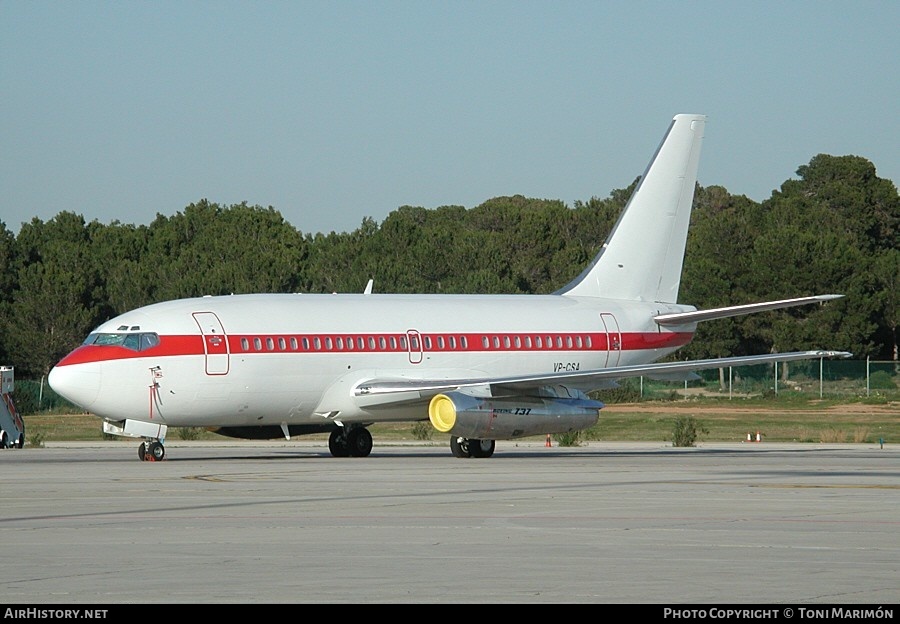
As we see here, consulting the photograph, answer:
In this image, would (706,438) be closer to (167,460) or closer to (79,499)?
(167,460)

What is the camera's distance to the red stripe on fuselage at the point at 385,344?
1344 inches

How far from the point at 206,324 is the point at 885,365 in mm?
51443

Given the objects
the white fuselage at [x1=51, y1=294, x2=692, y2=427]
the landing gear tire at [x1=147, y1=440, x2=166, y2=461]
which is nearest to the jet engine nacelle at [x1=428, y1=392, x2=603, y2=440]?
the white fuselage at [x1=51, y1=294, x2=692, y2=427]

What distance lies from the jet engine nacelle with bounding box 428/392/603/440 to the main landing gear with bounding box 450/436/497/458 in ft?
2.91

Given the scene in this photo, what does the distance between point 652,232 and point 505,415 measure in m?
10.6

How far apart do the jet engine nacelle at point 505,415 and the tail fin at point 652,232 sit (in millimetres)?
6497

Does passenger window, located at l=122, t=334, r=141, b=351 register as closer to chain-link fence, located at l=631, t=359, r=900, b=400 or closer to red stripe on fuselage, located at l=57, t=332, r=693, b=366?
red stripe on fuselage, located at l=57, t=332, r=693, b=366

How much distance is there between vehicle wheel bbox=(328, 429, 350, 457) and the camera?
124ft

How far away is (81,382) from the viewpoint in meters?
33.4

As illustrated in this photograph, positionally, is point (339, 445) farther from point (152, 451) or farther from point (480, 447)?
Answer: point (152, 451)

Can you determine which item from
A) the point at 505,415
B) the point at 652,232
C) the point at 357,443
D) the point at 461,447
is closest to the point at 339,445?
the point at 357,443

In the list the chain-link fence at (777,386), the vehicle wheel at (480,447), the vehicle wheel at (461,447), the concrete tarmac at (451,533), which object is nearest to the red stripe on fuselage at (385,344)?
the vehicle wheel at (461,447)

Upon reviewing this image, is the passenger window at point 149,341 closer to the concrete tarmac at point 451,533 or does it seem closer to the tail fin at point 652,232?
the concrete tarmac at point 451,533

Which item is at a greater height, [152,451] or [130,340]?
[130,340]
